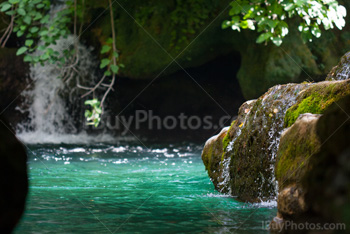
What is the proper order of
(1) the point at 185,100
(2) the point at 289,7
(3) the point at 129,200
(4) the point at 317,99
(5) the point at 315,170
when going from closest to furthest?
(5) the point at 315,170 < (4) the point at 317,99 < (3) the point at 129,200 < (2) the point at 289,7 < (1) the point at 185,100

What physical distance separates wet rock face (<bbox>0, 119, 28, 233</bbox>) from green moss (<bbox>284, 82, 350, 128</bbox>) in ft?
9.78

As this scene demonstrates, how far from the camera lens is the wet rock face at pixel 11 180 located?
1990mm

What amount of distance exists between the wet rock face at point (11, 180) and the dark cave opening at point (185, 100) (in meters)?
10.7

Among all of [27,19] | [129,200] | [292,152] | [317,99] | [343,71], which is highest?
[27,19]

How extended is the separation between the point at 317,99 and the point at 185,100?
29.1 feet

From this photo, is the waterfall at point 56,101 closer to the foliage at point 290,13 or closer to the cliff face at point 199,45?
the cliff face at point 199,45

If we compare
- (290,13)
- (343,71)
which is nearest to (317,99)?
(343,71)

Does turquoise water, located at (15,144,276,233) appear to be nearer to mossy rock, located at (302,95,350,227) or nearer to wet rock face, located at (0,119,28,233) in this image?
mossy rock, located at (302,95,350,227)

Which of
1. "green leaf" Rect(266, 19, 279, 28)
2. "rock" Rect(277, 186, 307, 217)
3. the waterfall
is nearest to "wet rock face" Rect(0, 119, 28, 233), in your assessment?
"rock" Rect(277, 186, 307, 217)

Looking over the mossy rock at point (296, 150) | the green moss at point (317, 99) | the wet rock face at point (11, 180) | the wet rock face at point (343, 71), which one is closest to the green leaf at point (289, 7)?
Answer: the wet rock face at point (343, 71)

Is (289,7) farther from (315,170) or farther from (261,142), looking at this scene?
(315,170)

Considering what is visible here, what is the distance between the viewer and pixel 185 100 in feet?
44.2

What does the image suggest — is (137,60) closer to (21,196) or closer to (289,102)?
(289,102)

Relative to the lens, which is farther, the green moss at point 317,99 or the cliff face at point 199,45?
the cliff face at point 199,45
